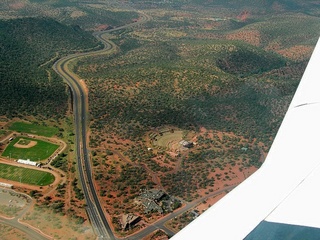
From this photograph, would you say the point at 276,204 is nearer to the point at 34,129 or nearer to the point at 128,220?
→ the point at 128,220

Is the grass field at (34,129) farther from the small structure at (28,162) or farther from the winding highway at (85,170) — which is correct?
the small structure at (28,162)

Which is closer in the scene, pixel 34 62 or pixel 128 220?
pixel 128 220

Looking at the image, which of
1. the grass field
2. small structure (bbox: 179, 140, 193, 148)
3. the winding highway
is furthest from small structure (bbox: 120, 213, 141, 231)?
the grass field

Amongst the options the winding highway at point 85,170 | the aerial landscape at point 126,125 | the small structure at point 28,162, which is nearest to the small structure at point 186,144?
the aerial landscape at point 126,125

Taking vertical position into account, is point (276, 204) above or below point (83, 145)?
above

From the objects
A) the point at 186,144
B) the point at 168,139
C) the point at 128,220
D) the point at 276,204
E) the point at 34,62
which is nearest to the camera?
the point at 276,204

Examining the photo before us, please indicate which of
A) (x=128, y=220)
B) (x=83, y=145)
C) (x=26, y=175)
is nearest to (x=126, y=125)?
(x=83, y=145)
